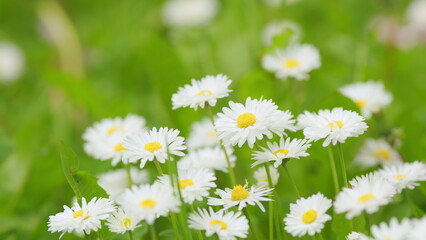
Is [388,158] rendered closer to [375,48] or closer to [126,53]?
[375,48]

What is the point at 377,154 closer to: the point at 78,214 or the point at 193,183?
the point at 193,183

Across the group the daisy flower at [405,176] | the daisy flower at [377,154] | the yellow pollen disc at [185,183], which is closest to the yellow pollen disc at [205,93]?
the yellow pollen disc at [185,183]

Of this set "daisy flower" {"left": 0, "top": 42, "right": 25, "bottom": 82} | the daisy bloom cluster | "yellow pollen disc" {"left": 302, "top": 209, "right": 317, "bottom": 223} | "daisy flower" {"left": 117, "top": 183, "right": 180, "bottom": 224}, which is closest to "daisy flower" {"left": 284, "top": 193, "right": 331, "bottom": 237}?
"yellow pollen disc" {"left": 302, "top": 209, "right": 317, "bottom": 223}

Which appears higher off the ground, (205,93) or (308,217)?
(205,93)

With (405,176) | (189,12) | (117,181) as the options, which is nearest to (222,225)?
(405,176)

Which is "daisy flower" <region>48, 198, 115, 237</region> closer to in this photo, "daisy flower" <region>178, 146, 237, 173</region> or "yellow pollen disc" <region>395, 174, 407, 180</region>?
"daisy flower" <region>178, 146, 237, 173</region>

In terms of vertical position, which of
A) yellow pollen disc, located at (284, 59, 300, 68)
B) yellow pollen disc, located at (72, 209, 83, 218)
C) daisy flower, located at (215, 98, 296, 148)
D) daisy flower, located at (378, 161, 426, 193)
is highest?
yellow pollen disc, located at (284, 59, 300, 68)
